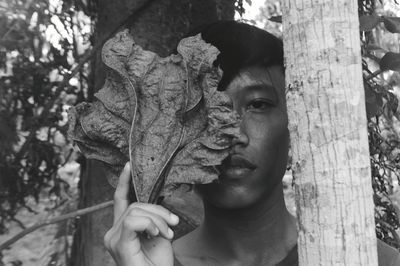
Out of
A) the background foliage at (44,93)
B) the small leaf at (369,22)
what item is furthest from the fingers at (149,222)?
the background foliage at (44,93)

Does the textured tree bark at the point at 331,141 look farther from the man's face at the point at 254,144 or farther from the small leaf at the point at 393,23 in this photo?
the small leaf at the point at 393,23

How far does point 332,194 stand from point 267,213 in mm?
724

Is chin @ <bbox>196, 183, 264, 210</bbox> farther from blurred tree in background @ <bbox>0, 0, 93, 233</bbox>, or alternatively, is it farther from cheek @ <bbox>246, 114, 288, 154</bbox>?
blurred tree in background @ <bbox>0, 0, 93, 233</bbox>

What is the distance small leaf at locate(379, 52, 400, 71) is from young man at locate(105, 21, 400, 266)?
1.53 ft

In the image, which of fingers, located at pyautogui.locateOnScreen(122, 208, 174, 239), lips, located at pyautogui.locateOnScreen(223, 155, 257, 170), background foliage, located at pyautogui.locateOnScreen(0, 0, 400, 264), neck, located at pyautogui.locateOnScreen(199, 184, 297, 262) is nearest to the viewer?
fingers, located at pyautogui.locateOnScreen(122, 208, 174, 239)

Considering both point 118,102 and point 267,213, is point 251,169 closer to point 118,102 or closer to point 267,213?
point 267,213

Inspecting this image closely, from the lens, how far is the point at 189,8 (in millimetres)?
2797

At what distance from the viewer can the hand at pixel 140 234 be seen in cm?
163

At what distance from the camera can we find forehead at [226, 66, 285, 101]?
2.01m

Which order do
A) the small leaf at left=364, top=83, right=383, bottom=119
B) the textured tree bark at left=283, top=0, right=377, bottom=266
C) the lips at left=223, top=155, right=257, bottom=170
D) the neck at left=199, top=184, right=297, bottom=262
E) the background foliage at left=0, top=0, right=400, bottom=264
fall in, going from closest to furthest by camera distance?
the textured tree bark at left=283, top=0, right=377, bottom=266 → the lips at left=223, top=155, right=257, bottom=170 → the neck at left=199, top=184, right=297, bottom=262 → the small leaf at left=364, top=83, right=383, bottom=119 → the background foliage at left=0, top=0, right=400, bottom=264

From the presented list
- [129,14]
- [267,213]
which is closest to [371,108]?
[267,213]

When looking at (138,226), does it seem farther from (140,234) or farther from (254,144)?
(254,144)

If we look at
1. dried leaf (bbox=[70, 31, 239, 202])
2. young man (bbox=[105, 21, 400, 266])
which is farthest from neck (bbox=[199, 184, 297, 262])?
dried leaf (bbox=[70, 31, 239, 202])

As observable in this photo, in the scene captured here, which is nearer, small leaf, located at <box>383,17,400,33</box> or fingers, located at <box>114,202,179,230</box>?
fingers, located at <box>114,202,179,230</box>
